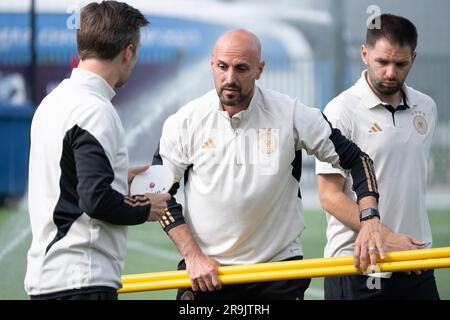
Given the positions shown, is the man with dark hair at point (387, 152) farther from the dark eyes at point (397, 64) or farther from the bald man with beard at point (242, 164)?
the bald man with beard at point (242, 164)

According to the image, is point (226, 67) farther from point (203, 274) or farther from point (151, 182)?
point (203, 274)

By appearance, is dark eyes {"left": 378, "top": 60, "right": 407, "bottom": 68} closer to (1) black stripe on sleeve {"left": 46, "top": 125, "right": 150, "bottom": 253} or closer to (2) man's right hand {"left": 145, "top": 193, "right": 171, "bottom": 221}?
(2) man's right hand {"left": 145, "top": 193, "right": 171, "bottom": 221}

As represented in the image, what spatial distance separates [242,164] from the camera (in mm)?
4801

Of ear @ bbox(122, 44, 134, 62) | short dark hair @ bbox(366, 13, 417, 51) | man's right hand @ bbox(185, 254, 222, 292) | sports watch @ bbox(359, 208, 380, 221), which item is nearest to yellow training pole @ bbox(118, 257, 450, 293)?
man's right hand @ bbox(185, 254, 222, 292)

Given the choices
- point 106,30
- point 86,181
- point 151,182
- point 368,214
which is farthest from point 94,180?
point 368,214

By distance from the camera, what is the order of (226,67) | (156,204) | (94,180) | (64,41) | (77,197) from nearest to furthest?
(94,180), (77,197), (156,204), (226,67), (64,41)

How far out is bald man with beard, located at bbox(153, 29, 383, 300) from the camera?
4.76 metres

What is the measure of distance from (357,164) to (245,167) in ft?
1.65

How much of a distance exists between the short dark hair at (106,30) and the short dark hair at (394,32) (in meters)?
1.67

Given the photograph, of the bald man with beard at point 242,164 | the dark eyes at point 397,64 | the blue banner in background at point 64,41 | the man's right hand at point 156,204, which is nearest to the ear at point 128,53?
the man's right hand at point 156,204

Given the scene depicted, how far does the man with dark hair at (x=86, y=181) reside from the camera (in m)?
3.79

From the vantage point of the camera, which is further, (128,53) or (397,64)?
(397,64)
